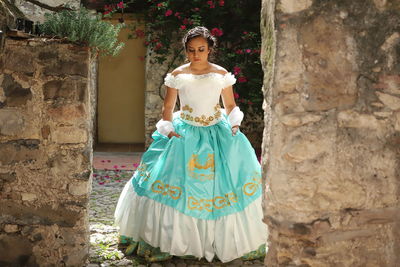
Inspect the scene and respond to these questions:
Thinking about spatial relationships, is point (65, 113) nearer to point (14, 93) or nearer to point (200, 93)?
point (14, 93)

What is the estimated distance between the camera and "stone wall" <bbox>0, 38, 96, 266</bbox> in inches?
113

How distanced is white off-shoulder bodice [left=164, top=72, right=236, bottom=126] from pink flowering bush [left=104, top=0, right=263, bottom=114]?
3.49 meters

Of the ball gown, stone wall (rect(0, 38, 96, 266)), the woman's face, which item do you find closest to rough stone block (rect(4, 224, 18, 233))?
stone wall (rect(0, 38, 96, 266))

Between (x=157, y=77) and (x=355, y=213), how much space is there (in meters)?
6.01

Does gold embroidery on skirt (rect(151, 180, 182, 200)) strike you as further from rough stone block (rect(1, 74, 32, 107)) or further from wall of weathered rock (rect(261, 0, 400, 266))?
wall of weathered rock (rect(261, 0, 400, 266))

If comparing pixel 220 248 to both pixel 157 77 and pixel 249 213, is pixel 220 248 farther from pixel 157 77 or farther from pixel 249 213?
pixel 157 77

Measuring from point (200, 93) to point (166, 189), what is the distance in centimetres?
74

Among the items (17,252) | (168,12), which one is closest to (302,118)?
(17,252)

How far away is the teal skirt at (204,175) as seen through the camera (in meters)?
3.34

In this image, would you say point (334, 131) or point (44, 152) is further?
point (44, 152)

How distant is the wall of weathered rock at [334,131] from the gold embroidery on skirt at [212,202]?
1.43m

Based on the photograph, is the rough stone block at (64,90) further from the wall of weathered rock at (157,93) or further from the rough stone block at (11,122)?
the wall of weathered rock at (157,93)

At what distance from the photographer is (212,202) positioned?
11.0 ft

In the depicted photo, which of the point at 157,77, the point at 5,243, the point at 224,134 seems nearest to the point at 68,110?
the point at 5,243
